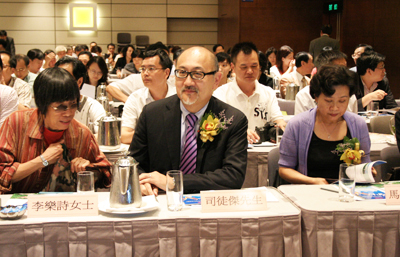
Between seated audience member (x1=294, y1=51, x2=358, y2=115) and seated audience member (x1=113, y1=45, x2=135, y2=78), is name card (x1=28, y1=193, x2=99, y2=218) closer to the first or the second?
seated audience member (x1=294, y1=51, x2=358, y2=115)

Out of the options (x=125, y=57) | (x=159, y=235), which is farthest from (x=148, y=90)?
(x=125, y=57)

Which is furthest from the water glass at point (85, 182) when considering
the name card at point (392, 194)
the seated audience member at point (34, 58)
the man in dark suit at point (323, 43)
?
the man in dark suit at point (323, 43)

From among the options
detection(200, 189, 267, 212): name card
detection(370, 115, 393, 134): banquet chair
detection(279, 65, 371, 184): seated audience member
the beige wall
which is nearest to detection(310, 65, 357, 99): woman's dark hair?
detection(279, 65, 371, 184): seated audience member

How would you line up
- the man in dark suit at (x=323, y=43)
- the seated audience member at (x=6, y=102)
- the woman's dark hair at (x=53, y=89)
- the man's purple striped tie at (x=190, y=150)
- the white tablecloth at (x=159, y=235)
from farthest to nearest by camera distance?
1. the man in dark suit at (x=323, y=43)
2. the seated audience member at (x=6, y=102)
3. the man's purple striped tie at (x=190, y=150)
4. the woman's dark hair at (x=53, y=89)
5. the white tablecloth at (x=159, y=235)

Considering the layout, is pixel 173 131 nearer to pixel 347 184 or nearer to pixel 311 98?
pixel 347 184

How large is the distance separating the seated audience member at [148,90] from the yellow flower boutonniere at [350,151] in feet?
5.29

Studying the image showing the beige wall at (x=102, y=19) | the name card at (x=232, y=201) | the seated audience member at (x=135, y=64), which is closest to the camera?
the name card at (x=232, y=201)

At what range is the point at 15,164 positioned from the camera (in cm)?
194

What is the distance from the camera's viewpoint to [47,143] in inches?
80.4

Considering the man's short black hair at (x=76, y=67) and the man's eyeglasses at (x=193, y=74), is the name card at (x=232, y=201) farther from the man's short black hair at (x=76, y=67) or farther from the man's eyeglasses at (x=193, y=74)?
the man's short black hair at (x=76, y=67)

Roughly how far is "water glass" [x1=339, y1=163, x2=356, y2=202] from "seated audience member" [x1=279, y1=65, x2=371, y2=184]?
44 centimetres

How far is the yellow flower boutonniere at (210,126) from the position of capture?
1.95 m

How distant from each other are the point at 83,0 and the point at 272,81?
30.8ft

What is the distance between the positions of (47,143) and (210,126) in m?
0.77
